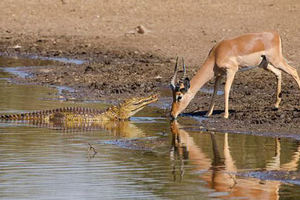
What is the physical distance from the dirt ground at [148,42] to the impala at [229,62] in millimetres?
562

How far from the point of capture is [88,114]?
13016 millimetres

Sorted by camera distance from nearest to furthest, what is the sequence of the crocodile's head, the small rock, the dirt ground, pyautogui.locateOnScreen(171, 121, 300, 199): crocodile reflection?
pyautogui.locateOnScreen(171, 121, 300, 199): crocodile reflection < the crocodile's head < the dirt ground < the small rock

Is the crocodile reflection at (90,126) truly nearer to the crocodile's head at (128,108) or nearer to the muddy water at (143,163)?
the muddy water at (143,163)

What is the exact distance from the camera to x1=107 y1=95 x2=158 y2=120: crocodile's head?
43.2 feet

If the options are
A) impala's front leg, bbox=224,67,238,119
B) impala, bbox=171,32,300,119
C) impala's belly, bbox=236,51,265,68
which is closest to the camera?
impala's front leg, bbox=224,67,238,119

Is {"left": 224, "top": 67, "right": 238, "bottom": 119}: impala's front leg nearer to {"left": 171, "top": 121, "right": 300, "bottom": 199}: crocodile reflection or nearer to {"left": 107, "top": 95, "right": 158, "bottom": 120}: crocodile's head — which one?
{"left": 107, "top": 95, "right": 158, "bottom": 120}: crocodile's head

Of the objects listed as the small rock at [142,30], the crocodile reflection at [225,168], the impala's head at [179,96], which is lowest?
the crocodile reflection at [225,168]

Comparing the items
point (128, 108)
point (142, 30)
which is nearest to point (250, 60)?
point (128, 108)

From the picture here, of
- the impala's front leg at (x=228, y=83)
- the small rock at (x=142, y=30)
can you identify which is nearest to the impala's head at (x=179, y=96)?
the impala's front leg at (x=228, y=83)

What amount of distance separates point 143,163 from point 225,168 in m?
0.98

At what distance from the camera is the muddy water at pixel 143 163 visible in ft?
25.6

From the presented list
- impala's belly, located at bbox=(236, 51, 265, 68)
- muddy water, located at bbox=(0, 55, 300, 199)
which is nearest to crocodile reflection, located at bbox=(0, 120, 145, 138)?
muddy water, located at bbox=(0, 55, 300, 199)

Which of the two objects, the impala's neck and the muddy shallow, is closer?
the muddy shallow

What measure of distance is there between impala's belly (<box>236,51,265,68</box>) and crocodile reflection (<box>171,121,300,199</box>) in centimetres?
205
